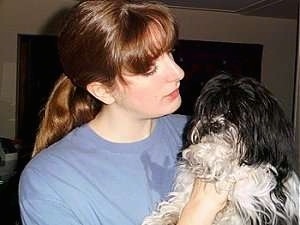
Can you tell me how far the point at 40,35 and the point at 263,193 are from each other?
3.61 metres

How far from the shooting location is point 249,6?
15.4 feet

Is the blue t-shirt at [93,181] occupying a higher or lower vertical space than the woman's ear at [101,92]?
lower

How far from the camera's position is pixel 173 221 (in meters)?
1.38

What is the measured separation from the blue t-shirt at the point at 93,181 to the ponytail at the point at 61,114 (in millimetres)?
113

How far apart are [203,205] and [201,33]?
4.06 meters

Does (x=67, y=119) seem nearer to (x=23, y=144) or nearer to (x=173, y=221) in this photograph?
(x=173, y=221)

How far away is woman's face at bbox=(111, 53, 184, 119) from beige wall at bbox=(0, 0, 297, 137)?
3.26 m

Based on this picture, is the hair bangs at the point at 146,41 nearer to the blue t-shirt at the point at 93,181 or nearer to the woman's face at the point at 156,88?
the woman's face at the point at 156,88

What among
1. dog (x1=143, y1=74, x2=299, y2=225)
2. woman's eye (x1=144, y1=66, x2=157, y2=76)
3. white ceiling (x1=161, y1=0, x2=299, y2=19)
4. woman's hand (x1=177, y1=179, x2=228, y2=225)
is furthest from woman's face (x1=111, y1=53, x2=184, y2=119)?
white ceiling (x1=161, y1=0, x2=299, y2=19)

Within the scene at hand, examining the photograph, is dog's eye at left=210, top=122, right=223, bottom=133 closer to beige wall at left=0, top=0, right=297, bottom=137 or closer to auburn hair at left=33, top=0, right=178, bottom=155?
auburn hair at left=33, top=0, right=178, bottom=155

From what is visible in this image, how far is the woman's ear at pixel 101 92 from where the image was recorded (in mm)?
1232

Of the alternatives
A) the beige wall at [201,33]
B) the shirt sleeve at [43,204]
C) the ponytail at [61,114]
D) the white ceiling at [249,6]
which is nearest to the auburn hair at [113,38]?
the ponytail at [61,114]

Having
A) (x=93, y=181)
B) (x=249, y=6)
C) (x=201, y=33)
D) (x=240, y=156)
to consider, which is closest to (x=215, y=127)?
(x=240, y=156)

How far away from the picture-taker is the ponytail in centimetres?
136
